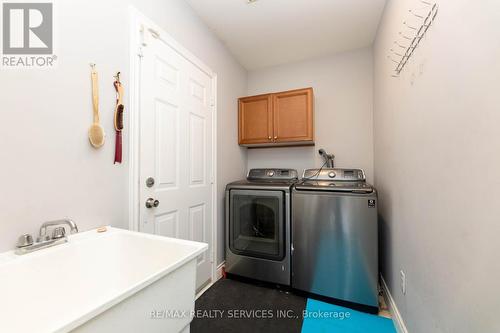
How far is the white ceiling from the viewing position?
71.1 inches

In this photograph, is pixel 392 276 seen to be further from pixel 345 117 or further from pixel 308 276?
pixel 345 117

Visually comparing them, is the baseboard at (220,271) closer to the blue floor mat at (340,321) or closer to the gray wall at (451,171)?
the blue floor mat at (340,321)

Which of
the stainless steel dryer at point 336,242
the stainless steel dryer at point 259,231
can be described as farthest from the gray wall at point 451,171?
the stainless steel dryer at point 259,231

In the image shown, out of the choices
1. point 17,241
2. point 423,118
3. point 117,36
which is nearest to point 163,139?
point 117,36

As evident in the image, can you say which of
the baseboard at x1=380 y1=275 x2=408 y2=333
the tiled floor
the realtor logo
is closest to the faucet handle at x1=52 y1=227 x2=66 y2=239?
the realtor logo

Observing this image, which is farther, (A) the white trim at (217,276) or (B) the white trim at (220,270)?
(B) the white trim at (220,270)

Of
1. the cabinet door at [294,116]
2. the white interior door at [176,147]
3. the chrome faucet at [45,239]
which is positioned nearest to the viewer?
the chrome faucet at [45,239]

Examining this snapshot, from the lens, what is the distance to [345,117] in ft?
8.29

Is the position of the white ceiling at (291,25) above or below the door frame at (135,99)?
above

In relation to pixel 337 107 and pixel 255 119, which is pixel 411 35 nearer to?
pixel 337 107

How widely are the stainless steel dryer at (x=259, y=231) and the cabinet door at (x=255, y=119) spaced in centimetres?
69

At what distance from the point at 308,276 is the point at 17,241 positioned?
1.89 m

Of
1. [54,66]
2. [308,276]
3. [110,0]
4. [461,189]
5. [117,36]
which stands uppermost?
[110,0]

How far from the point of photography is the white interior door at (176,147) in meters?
1.45
